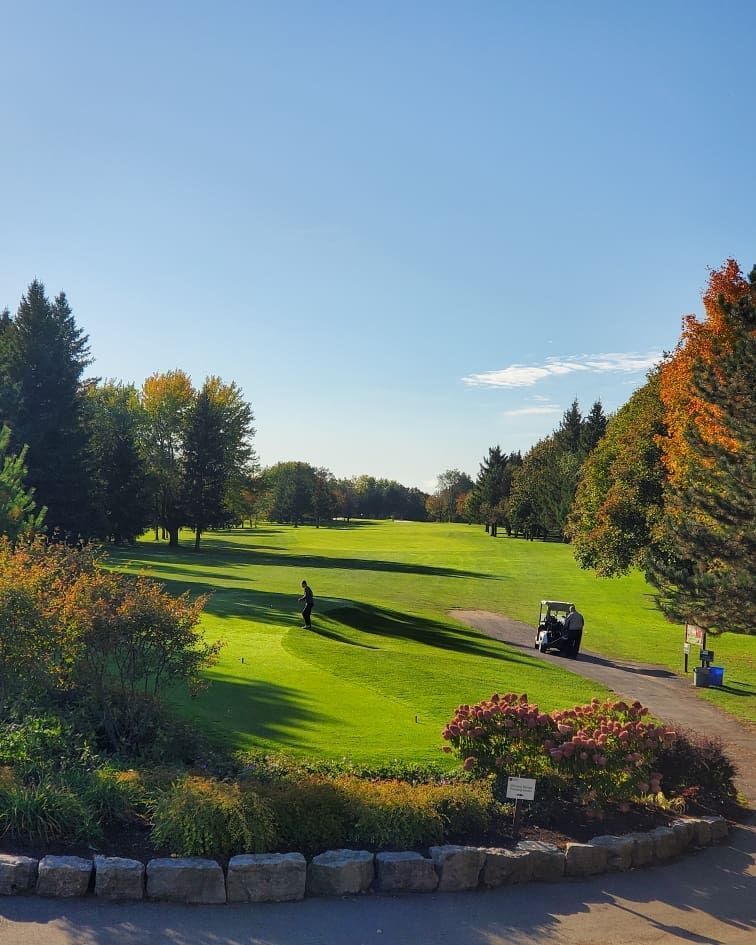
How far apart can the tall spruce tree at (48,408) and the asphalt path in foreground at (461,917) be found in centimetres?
4560

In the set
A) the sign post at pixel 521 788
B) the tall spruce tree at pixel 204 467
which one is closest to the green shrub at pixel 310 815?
the sign post at pixel 521 788

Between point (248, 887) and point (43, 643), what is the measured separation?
17.7ft

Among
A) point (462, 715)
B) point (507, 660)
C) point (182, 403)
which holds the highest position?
point (182, 403)

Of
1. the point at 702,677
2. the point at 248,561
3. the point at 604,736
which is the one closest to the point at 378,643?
the point at 702,677

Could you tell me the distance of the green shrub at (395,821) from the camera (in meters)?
9.08

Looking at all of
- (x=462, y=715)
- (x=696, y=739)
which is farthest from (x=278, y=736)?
(x=696, y=739)

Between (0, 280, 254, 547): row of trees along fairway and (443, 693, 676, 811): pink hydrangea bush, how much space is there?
119 ft

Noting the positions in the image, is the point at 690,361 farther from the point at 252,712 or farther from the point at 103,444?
the point at 103,444

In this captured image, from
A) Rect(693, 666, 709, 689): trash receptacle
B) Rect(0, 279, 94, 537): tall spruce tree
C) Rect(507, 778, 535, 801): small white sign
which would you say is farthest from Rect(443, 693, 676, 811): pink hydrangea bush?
Rect(0, 279, 94, 537): tall spruce tree

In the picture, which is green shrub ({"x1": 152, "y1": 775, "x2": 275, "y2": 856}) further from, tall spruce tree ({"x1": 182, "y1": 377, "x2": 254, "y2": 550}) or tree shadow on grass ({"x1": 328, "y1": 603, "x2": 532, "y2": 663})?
tall spruce tree ({"x1": 182, "y1": 377, "x2": 254, "y2": 550})

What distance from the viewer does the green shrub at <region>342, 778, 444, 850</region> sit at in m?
9.08

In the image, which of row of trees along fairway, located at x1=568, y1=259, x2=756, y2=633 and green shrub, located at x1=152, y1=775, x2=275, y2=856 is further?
row of trees along fairway, located at x1=568, y1=259, x2=756, y2=633

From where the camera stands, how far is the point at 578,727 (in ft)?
39.2

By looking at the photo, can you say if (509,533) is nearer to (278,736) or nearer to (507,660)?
(507,660)
